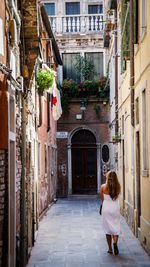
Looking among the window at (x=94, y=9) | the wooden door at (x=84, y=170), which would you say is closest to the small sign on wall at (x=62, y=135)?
the wooden door at (x=84, y=170)

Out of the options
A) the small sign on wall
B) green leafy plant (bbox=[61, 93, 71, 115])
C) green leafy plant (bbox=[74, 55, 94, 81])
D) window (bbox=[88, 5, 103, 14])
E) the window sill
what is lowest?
the window sill

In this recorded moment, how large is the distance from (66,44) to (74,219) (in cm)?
1351

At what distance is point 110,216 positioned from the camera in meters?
10.8

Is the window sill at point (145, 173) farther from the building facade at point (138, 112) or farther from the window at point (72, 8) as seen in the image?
the window at point (72, 8)

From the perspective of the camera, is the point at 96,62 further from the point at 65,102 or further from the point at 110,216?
the point at 110,216

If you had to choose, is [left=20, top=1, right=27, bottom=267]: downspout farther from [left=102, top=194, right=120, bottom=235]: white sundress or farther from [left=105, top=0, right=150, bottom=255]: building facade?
[left=105, top=0, right=150, bottom=255]: building facade

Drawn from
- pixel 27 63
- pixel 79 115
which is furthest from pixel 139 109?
pixel 79 115

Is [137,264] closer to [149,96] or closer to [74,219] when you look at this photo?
[149,96]

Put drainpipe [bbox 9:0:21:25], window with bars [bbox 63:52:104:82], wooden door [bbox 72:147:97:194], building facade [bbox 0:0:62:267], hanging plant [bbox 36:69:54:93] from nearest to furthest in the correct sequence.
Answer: building facade [bbox 0:0:62:267]
drainpipe [bbox 9:0:21:25]
hanging plant [bbox 36:69:54:93]
wooden door [bbox 72:147:97:194]
window with bars [bbox 63:52:104:82]

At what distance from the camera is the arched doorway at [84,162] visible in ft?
90.5

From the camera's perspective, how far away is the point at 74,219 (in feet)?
57.3

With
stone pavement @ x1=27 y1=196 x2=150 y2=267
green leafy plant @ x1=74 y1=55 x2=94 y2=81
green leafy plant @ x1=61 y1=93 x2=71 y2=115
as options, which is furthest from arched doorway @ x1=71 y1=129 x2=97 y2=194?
stone pavement @ x1=27 y1=196 x2=150 y2=267

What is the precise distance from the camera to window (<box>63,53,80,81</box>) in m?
28.3

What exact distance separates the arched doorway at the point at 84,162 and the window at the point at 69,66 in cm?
293
